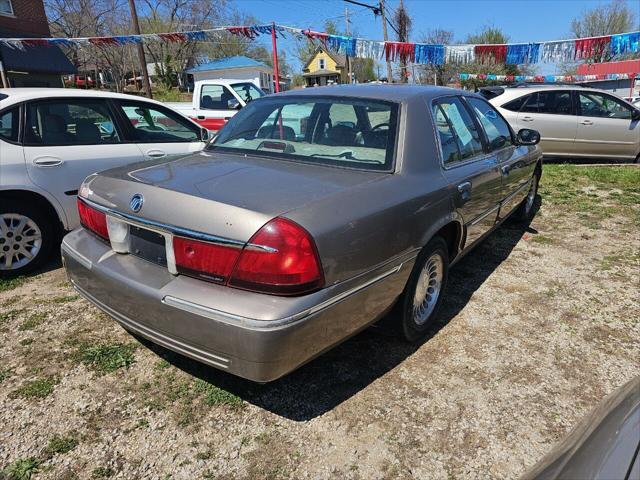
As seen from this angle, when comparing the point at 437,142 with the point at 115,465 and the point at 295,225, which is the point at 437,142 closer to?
the point at 295,225

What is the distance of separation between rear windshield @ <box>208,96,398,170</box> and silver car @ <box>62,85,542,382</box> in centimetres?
1

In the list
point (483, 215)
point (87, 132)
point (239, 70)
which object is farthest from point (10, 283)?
point (239, 70)

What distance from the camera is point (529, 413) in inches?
93.9

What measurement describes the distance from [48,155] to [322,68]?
2749 inches

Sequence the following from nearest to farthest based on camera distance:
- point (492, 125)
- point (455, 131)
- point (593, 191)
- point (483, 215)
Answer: point (455, 131) → point (483, 215) → point (492, 125) → point (593, 191)

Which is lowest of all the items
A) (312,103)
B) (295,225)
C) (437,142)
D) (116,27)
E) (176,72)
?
(295,225)

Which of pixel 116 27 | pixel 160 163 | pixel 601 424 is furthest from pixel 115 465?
pixel 116 27

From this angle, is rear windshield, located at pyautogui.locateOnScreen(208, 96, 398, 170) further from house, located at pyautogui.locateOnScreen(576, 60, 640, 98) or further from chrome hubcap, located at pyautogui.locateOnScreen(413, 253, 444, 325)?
house, located at pyautogui.locateOnScreen(576, 60, 640, 98)

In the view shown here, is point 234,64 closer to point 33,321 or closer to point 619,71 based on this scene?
point 619,71

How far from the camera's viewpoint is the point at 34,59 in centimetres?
2027

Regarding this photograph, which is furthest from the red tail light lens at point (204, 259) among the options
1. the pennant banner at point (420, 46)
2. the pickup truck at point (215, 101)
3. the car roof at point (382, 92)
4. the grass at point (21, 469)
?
the pennant banner at point (420, 46)

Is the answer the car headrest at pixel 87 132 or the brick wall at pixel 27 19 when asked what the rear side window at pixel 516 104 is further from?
the brick wall at pixel 27 19

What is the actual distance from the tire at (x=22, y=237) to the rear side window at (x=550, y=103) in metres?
8.24

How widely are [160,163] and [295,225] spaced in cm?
134
